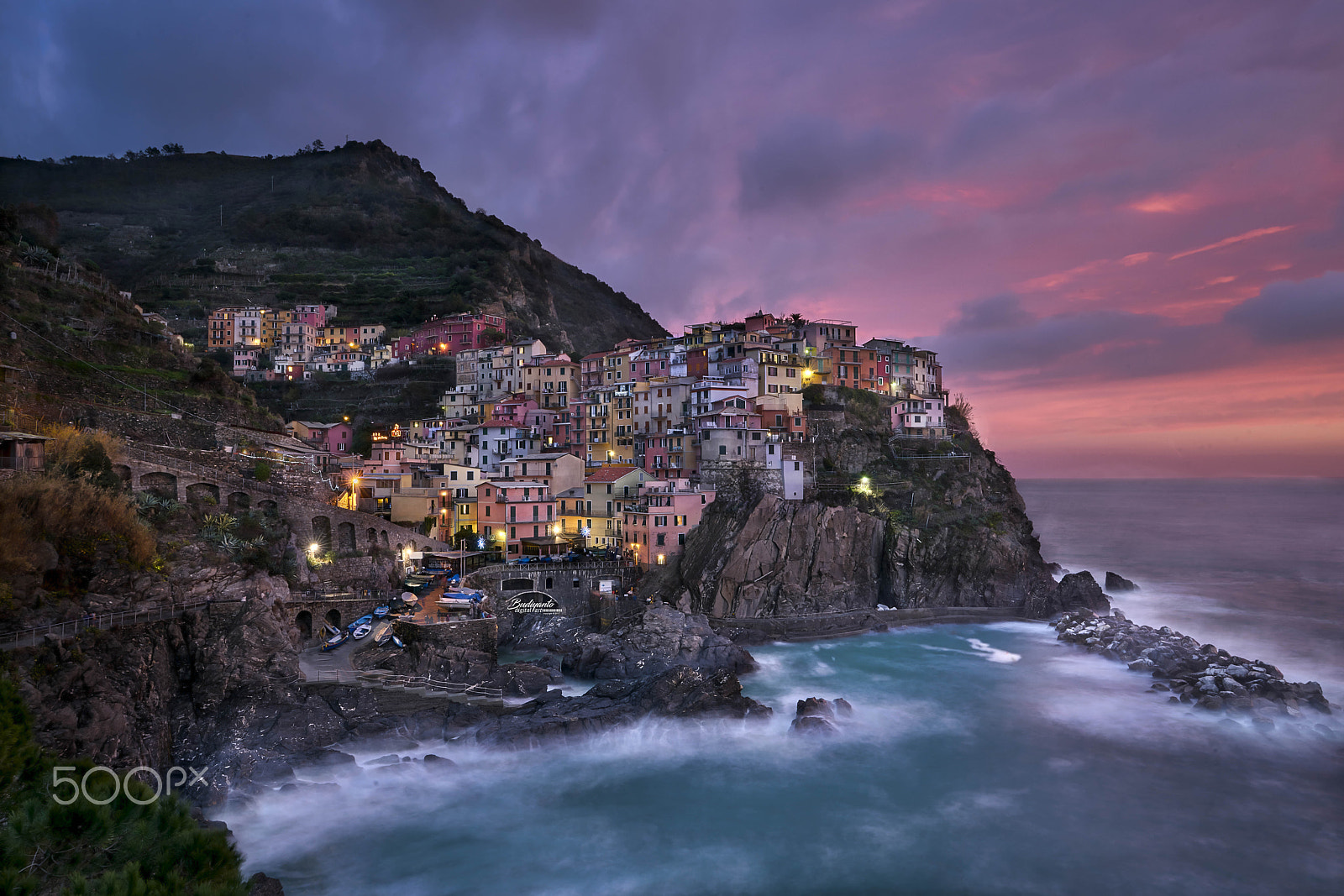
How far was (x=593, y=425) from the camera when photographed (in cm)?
5631

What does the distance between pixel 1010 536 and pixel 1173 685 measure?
54.6ft

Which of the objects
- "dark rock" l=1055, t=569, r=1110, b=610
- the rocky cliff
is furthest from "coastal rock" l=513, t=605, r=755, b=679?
"dark rock" l=1055, t=569, r=1110, b=610

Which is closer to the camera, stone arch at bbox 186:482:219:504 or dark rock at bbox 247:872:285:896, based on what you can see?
dark rock at bbox 247:872:285:896

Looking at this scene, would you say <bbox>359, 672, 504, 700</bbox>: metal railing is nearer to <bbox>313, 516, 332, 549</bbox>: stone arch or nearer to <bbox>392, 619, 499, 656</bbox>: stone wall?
<bbox>392, 619, 499, 656</bbox>: stone wall

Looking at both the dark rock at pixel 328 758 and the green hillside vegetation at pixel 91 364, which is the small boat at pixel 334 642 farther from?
the green hillside vegetation at pixel 91 364

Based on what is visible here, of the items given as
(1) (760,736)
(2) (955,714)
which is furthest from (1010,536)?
(1) (760,736)

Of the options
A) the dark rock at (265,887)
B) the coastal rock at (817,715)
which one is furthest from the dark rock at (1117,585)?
the dark rock at (265,887)

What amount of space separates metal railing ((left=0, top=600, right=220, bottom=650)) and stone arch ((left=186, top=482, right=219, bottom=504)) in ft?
28.6

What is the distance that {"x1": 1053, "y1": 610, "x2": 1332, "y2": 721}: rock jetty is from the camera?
2873 cm

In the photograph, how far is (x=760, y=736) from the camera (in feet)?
88.4

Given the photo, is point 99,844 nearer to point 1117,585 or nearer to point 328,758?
point 328,758

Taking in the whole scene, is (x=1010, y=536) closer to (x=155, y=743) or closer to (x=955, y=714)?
(x=955, y=714)

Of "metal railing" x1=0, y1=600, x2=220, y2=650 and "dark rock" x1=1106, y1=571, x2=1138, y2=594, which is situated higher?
"metal railing" x1=0, y1=600, x2=220, y2=650

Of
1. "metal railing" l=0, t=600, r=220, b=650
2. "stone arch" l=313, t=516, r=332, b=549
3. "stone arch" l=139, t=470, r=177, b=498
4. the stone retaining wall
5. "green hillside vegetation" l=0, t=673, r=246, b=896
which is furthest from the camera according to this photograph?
the stone retaining wall
